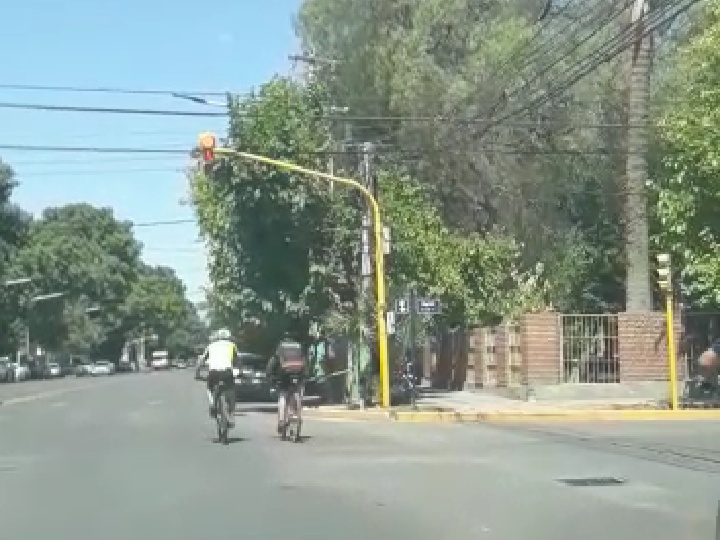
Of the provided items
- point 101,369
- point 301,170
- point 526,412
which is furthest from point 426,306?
point 101,369

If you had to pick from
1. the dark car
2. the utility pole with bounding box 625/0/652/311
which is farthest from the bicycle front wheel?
the dark car

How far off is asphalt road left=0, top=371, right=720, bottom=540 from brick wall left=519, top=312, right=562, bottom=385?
8882 mm

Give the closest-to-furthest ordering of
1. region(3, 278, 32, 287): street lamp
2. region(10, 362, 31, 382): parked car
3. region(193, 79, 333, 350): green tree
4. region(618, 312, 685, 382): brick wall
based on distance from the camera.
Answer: region(193, 79, 333, 350): green tree
region(618, 312, 685, 382): brick wall
region(3, 278, 32, 287): street lamp
region(10, 362, 31, 382): parked car

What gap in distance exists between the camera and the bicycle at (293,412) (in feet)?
70.3

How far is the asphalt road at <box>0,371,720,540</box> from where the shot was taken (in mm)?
11445

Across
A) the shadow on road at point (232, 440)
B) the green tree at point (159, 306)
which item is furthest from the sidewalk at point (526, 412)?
the green tree at point (159, 306)

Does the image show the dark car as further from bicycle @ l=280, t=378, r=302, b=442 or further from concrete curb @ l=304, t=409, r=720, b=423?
bicycle @ l=280, t=378, r=302, b=442

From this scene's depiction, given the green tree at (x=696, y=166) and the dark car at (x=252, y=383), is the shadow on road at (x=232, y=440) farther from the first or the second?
the dark car at (x=252, y=383)

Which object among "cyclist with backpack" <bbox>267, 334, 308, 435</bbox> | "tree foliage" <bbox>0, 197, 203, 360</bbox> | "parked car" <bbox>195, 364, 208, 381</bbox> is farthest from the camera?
"tree foliage" <bbox>0, 197, 203, 360</bbox>

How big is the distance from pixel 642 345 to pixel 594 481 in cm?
1949

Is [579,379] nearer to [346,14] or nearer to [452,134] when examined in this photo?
[452,134]

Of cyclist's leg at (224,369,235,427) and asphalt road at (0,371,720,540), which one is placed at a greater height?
cyclist's leg at (224,369,235,427)

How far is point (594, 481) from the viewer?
15.0 m

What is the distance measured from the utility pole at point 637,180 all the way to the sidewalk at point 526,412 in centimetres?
316
